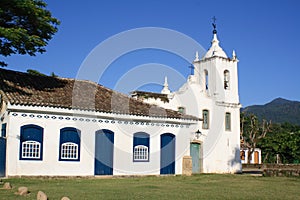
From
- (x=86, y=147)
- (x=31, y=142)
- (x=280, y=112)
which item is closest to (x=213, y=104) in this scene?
(x=86, y=147)

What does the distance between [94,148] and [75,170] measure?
142 centimetres

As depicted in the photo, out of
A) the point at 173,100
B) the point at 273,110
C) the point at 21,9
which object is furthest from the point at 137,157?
the point at 273,110

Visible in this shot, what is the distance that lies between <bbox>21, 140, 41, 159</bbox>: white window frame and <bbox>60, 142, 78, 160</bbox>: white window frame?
3.73 ft

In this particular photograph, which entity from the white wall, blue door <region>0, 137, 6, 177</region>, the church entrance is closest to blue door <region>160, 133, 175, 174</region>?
the white wall

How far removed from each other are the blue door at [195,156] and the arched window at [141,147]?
4.95 m

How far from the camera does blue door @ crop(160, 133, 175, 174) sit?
73.8ft

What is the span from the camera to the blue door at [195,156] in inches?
1027

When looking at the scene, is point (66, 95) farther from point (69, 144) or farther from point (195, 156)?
point (195, 156)

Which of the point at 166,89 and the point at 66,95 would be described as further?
the point at 166,89

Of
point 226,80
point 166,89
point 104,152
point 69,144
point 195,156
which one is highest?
point 226,80

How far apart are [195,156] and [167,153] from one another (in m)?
4.10

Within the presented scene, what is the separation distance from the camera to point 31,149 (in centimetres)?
1839

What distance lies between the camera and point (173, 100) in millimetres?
26719

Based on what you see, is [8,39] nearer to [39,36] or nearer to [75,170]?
[39,36]
